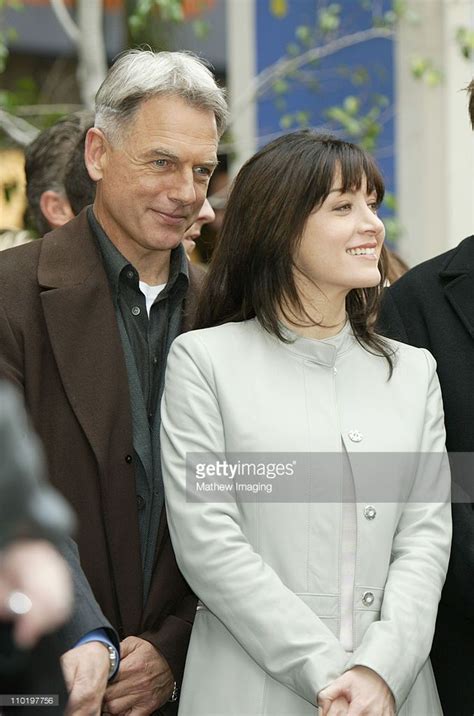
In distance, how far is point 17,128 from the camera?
20.6 feet

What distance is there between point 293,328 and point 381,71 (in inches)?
208

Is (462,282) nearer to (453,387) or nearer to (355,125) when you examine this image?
(453,387)

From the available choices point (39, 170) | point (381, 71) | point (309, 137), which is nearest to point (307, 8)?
point (381, 71)

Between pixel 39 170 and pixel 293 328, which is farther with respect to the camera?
pixel 39 170

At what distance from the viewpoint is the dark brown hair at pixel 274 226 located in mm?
3033

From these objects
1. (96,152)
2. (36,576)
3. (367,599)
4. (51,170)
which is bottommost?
(367,599)

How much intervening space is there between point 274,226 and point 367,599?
0.90 m

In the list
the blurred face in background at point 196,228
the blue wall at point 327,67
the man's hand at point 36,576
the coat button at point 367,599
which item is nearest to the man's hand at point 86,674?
the coat button at point 367,599

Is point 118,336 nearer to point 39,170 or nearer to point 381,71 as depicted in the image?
point 39,170

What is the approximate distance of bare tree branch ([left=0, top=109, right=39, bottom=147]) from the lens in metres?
6.11

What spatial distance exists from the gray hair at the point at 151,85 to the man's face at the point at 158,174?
23 millimetres

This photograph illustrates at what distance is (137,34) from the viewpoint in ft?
22.5

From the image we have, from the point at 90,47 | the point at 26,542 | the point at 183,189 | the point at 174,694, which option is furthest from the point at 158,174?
the point at 90,47

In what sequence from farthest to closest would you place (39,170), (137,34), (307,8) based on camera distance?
(307,8) → (137,34) → (39,170)
